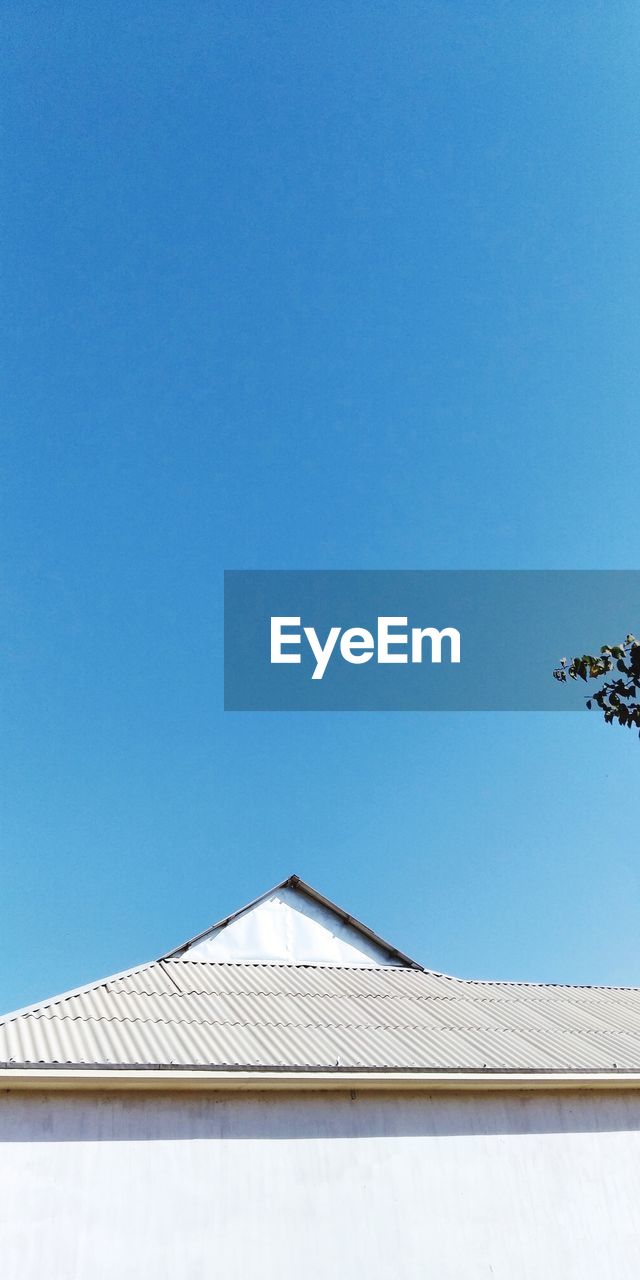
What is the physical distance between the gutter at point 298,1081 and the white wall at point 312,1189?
0.13 meters

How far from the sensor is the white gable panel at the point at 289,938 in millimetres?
14383

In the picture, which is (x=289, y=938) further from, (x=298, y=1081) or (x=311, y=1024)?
(x=298, y=1081)

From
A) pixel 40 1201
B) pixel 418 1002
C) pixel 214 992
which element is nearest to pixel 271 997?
pixel 214 992

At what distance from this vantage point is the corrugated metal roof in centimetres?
980

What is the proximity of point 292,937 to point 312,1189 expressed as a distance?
551 centimetres

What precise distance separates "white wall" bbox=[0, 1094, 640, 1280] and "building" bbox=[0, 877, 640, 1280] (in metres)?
0.02

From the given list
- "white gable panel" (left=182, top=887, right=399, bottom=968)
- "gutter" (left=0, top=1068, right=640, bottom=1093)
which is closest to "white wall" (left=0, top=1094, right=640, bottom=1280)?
"gutter" (left=0, top=1068, right=640, bottom=1093)

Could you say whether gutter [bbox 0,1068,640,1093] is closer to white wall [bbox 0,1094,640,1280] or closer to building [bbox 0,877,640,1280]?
building [bbox 0,877,640,1280]

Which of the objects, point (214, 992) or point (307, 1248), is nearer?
point (307, 1248)

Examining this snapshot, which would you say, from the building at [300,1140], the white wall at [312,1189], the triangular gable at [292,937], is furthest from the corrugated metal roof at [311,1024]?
the white wall at [312,1189]

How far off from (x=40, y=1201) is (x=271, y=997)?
4.50 m

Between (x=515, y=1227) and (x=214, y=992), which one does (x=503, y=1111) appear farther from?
(x=214, y=992)

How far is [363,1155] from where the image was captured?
9.95 m

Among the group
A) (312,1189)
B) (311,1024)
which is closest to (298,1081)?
(312,1189)
